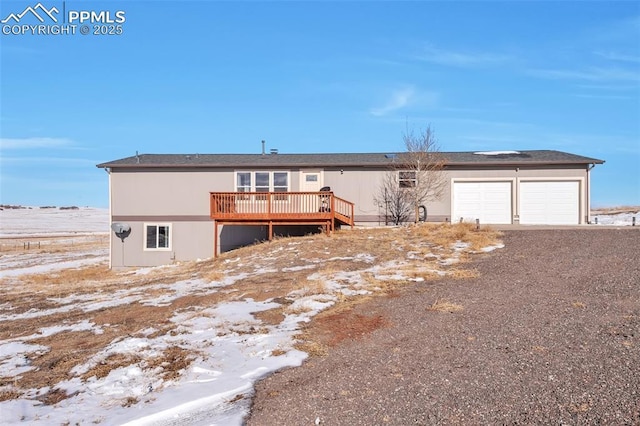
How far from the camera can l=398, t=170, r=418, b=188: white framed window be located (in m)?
20.4

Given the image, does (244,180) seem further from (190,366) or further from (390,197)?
(190,366)

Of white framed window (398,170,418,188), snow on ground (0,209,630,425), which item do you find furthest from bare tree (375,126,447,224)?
snow on ground (0,209,630,425)

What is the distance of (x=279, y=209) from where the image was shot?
19641mm

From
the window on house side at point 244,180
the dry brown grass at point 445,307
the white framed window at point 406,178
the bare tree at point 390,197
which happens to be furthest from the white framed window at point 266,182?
the dry brown grass at point 445,307

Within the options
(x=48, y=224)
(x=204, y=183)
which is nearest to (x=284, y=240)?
(x=204, y=183)

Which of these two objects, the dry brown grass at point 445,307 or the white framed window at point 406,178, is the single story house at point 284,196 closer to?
the white framed window at point 406,178

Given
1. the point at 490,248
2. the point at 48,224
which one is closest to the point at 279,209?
the point at 490,248

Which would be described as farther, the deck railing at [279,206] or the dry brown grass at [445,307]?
the deck railing at [279,206]

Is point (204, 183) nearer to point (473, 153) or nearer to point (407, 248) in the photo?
point (407, 248)

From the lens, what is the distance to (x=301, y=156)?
893 inches

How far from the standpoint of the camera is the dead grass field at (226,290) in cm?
671

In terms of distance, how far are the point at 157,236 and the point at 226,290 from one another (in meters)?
10.5

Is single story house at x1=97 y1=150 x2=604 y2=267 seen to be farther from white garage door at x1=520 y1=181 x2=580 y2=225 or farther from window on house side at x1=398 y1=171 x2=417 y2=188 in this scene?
window on house side at x1=398 y1=171 x2=417 y2=188

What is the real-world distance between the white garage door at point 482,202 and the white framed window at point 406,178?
5.83 feet
